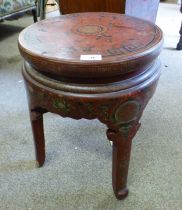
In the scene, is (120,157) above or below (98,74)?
below

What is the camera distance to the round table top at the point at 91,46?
0.64 meters

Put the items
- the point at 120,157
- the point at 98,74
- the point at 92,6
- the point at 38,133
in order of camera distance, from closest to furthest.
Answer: the point at 98,74
the point at 120,157
the point at 38,133
the point at 92,6

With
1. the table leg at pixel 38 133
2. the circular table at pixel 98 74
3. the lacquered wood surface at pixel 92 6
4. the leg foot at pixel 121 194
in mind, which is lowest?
the leg foot at pixel 121 194

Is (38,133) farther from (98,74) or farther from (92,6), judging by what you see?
(92,6)

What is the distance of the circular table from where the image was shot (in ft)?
2.15

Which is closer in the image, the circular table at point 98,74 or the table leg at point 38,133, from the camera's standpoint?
the circular table at point 98,74

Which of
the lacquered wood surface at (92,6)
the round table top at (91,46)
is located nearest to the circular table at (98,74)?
the round table top at (91,46)

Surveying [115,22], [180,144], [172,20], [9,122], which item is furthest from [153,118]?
[172,20]

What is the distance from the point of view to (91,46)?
2.41ft

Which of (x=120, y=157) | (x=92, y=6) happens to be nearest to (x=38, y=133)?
(x=120, y=157)

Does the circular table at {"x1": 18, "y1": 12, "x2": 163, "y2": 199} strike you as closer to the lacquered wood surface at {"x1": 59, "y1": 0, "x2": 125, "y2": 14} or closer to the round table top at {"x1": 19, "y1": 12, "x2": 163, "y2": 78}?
the round table top at {"x1": 19, "y1": 12, "x2": 163, "y2": 78}

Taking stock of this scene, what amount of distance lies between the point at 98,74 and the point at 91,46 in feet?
0.42

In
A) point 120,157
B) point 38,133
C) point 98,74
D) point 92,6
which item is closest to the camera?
point 98,74

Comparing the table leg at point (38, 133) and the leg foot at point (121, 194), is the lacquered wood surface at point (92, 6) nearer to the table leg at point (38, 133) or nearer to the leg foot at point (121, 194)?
the table leg at point (38, 133)
